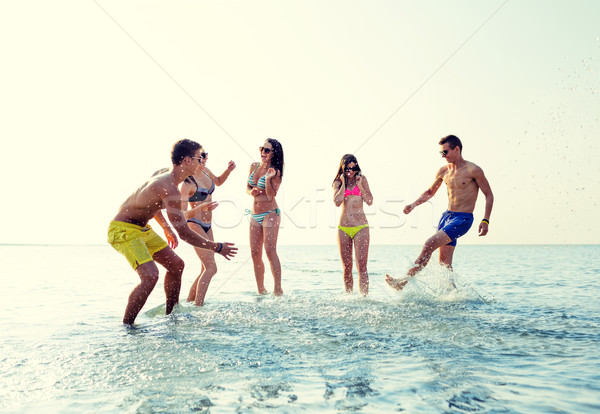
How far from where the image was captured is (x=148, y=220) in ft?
19.2

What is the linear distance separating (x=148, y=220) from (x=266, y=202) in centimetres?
247

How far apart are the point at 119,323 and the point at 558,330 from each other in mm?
5234

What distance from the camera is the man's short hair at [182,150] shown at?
5719mm

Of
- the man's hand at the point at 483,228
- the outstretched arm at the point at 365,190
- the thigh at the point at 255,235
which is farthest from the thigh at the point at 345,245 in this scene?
the man's hand at the point at 483,228

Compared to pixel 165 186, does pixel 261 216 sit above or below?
below

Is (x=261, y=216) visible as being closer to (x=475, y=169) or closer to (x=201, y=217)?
(x=201, y=217)

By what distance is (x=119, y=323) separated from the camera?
614 centimetres

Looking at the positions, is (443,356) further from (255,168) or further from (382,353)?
(255,168)

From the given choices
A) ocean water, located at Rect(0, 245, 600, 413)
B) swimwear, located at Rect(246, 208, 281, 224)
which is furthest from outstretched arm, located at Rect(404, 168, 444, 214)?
swimwear, located at Rect(246, 208, 281, 224)

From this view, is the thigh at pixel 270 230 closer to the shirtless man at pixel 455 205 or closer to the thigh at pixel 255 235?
the thigh at pixel 255 235

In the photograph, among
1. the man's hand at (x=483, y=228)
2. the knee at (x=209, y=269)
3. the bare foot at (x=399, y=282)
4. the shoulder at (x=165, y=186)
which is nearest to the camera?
the shoulder at (x=165, y=186)

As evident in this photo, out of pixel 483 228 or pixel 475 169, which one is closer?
pixel 483 228

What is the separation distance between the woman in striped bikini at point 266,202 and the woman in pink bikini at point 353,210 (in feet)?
3.46

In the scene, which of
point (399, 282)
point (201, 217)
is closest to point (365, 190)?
point (399, 282)
